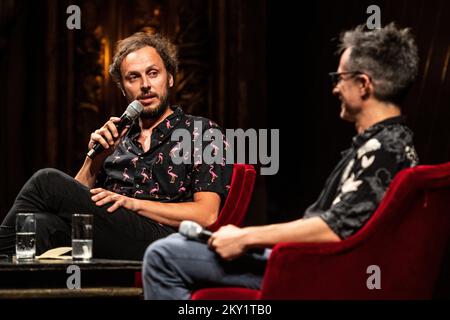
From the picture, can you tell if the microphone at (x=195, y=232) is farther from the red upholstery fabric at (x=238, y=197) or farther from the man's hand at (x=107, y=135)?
the man's hand at (x=107, y=135)

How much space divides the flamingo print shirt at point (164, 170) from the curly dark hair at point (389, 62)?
3.35 feet

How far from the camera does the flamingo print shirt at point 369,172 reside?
187 cm

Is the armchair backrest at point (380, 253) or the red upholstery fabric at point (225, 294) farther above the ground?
the armchair backrest at point (380, 253)

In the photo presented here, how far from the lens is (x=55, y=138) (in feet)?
15.5

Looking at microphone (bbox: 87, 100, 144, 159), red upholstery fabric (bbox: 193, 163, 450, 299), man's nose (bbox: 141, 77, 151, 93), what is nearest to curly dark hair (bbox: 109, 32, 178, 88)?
man's nose (bbox: 141, 77, 151, 93)

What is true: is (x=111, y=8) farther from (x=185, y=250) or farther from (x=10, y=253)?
(x=185, y=250)

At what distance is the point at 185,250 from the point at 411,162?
0.57 m

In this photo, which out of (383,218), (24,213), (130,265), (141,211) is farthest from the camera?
(141,211)

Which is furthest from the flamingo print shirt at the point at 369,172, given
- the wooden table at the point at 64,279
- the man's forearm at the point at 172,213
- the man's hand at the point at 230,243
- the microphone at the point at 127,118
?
the microphone at the point at 127,118

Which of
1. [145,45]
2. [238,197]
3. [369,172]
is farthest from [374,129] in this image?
[145,45]

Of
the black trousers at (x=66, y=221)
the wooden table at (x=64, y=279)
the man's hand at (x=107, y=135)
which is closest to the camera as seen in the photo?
the wooden table at (x=64, y=279)

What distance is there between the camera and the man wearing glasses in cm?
187

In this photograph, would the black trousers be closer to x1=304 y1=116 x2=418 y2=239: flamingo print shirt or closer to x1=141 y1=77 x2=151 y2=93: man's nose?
x1=141 y1=77 x2=151 y2=93: man's nose
